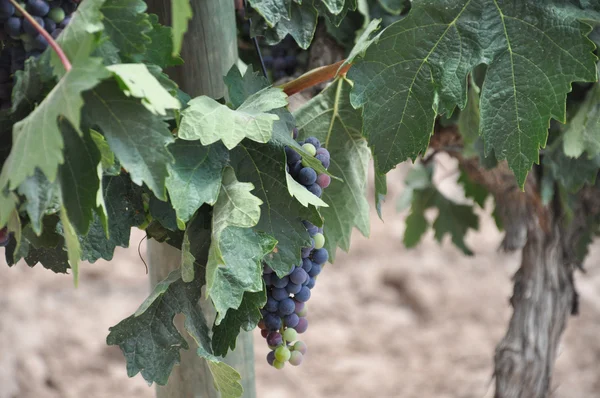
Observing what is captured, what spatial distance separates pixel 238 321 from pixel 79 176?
0.57 feet

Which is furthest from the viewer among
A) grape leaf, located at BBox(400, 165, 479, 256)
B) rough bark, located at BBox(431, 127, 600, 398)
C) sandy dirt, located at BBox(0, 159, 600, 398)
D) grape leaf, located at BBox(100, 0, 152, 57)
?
sandy dirt, located at BBox(0, 159, 600, 398)

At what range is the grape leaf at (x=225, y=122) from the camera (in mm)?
540

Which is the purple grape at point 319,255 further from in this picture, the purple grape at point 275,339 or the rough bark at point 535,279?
the rough bark at point 535,279

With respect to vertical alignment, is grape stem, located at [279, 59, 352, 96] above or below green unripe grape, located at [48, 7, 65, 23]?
above

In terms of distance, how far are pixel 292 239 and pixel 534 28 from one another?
0.26m

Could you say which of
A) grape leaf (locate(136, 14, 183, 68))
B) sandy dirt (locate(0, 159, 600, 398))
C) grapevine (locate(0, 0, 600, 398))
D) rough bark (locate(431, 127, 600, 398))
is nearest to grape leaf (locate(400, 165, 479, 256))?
rough bark (locate(431, 127, 600, 398))

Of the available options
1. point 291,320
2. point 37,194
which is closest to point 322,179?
point 291,320

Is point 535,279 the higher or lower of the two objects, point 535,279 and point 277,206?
the higher

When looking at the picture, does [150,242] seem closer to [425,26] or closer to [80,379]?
[425,26]

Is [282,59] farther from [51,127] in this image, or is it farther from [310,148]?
[51,127]

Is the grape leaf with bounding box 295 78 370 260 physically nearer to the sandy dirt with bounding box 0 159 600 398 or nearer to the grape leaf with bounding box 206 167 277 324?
the grape leaf with bounding box 206 167 277 324

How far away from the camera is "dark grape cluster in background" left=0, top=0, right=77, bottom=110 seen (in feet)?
1.70

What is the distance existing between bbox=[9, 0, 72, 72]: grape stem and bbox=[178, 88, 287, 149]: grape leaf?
0.34 feet

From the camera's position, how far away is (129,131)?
469 mm
